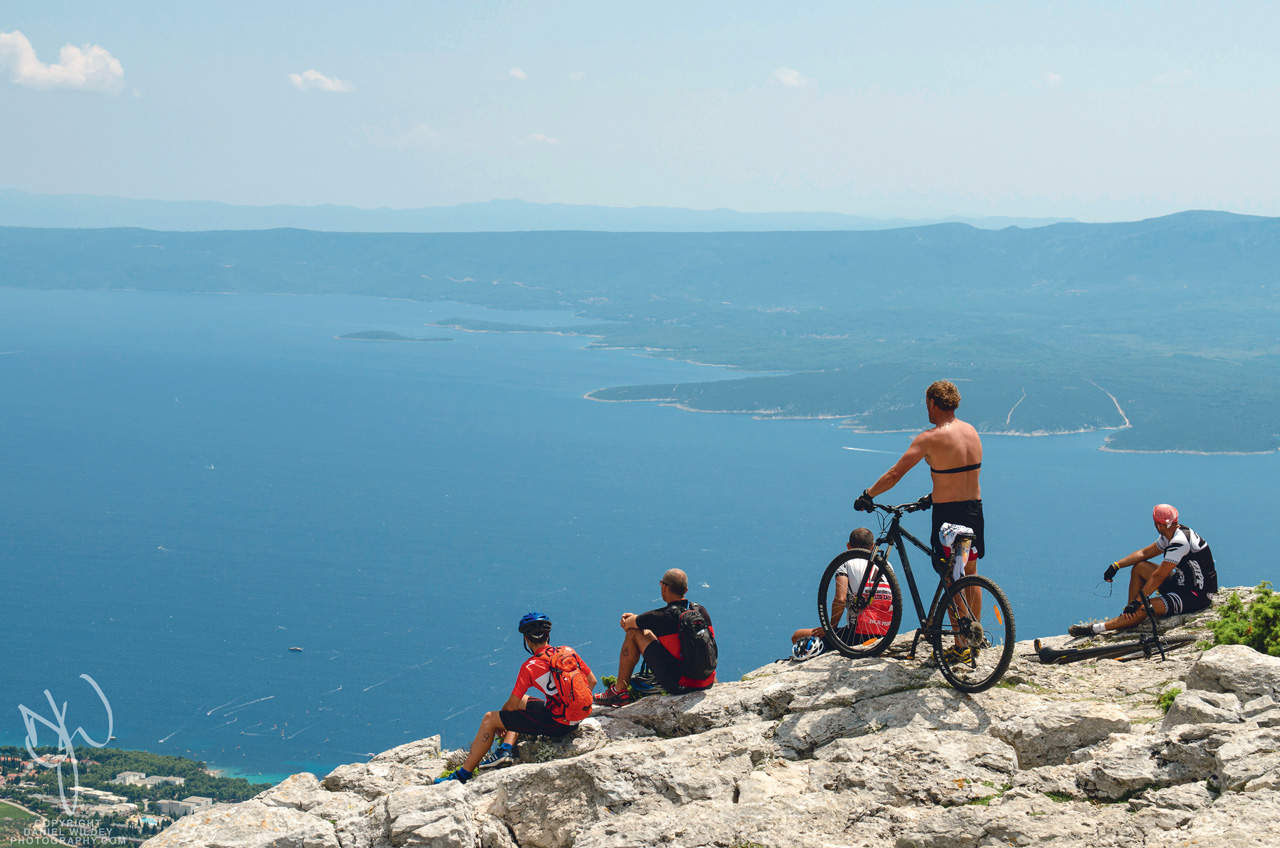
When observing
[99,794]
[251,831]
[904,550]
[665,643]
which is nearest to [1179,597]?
[904,550]

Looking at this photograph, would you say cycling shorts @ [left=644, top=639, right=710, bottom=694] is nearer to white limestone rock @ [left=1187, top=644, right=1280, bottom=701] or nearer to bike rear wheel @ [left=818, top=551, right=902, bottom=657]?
bike rear wheel @ [left=818, top=551, right=902, bottom=657]

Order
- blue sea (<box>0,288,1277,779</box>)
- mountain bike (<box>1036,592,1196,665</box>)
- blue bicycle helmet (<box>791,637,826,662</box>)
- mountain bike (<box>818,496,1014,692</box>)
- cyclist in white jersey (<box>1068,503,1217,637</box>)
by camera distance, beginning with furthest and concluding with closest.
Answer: blue sea (<box>0,288,1277,779</box>), cyclist in white jersey (<box>1068,503,1217,637</box>), blue bicycle helmet (<box>791,637,826,662</box>), mountain bike (<box>1036,592,1196,665</box>), mountain bike (<box>818,496,1014,692</box>)

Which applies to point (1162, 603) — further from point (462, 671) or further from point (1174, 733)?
point (462, 671)

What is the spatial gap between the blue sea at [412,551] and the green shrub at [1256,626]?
199ft

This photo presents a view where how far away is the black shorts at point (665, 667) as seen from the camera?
32.4 ft

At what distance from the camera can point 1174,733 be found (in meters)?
7.20

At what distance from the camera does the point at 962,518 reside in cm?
916

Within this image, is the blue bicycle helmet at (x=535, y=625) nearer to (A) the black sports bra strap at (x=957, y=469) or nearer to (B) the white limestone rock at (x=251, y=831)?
(B) the white limestone rock at (x=251, y=831)

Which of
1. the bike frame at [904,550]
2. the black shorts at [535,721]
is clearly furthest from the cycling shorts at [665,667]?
the bike frame at [904,550]

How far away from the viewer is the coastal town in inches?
1965

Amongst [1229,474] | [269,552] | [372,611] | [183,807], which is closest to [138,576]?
[269,552]

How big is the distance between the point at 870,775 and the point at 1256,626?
175 inches

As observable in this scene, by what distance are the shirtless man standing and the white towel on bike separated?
6cm

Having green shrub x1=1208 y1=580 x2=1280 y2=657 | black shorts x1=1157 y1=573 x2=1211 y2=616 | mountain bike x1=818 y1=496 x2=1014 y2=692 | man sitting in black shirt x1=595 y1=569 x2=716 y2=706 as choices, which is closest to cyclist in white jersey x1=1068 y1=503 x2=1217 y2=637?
black shorts x1=1157 y1=573 x2=1211 y2=616
